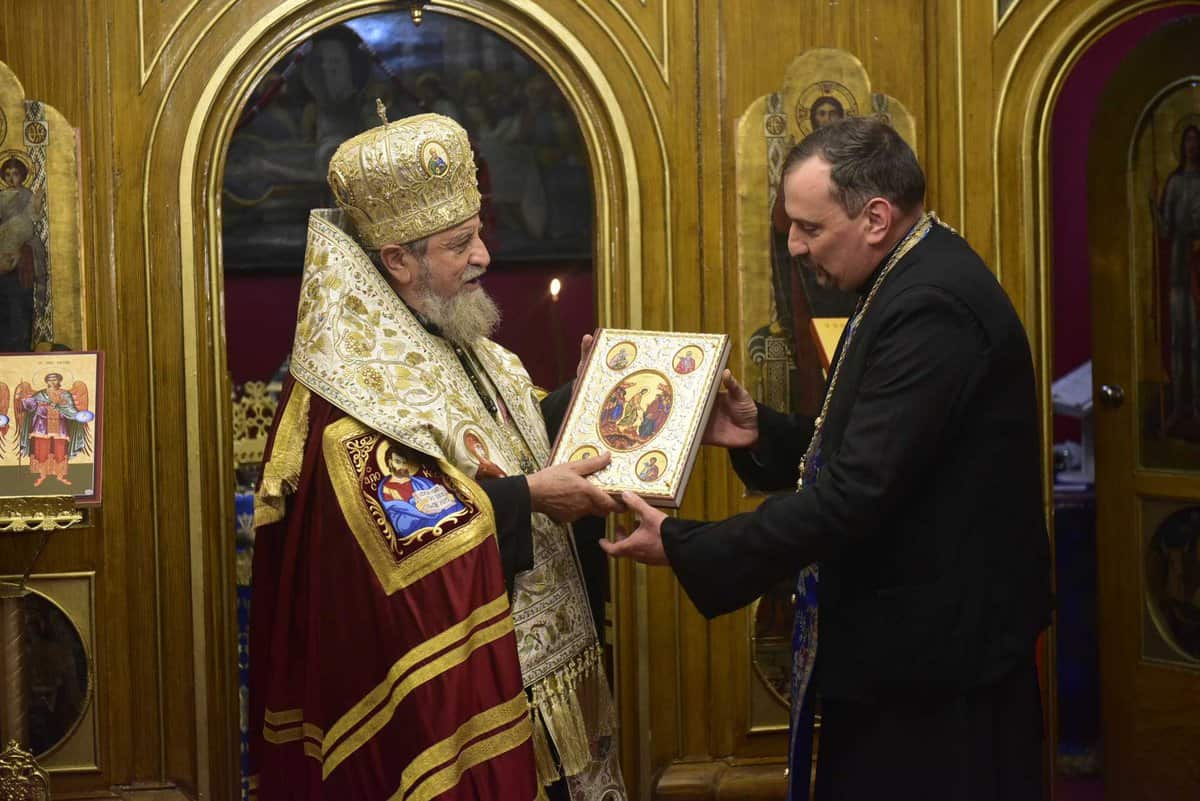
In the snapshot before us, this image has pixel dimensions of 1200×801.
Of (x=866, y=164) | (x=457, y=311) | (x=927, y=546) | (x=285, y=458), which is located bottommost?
(x=927, y=546)

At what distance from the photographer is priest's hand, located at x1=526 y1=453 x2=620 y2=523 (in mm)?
3121

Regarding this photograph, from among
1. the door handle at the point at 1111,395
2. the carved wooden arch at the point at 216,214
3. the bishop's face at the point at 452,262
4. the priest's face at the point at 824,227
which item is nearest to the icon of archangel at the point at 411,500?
the bishop's face at the point at 452,262

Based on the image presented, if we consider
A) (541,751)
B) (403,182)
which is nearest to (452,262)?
(403,182)

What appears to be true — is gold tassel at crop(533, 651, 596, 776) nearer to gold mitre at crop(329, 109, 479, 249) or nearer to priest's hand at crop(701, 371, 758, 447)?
priest's hand at crop(701, 371, 758, 447)

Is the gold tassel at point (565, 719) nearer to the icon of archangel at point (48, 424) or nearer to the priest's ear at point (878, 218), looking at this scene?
the priest's ear at point (878, 218)

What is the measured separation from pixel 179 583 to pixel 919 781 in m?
2.51

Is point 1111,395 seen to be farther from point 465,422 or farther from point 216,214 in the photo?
point 216,214

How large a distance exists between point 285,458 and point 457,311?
0.54 metres

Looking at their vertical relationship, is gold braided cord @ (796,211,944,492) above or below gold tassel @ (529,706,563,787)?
above

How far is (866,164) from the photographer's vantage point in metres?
2.88

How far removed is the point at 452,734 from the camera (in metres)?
2.99

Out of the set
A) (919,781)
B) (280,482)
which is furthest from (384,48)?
(919,781)

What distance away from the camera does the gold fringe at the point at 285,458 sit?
10.3 feet

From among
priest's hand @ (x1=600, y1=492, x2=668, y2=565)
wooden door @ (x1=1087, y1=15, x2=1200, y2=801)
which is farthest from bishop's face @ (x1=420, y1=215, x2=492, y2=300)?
wooden door @ (x1=1087, y1=15, x2=1200, y2=801)
